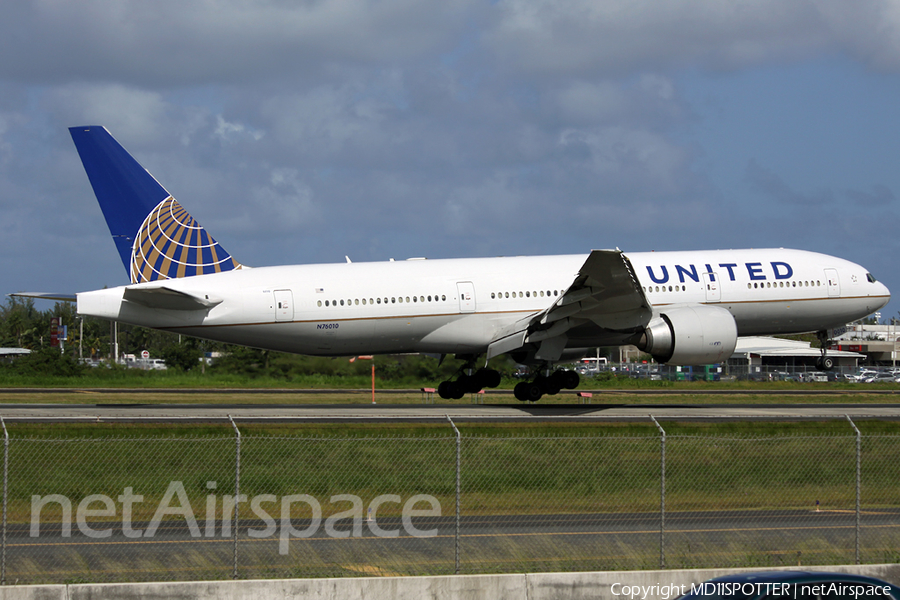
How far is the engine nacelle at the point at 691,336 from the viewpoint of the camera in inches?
1115

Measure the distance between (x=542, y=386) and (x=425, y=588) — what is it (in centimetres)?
2013

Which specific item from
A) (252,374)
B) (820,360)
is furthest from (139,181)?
(820,360)

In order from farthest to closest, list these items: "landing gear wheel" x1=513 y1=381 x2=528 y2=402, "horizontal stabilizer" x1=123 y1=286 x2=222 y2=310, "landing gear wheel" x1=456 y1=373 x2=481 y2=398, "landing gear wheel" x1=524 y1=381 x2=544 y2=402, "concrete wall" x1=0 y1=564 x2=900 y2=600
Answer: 1. "landing gear wheel" x1=456 y1=373 x2=481 y2=398
2. "landing gear wheel" x1=513 y1=381 x2=528 y2=402
3. "landing gear wheel" x1=524 y1=381 x2=544 y2=402
4. "horizontal stabilizer" x1=123 y1=286 x2=222 y2=310
5. "concrete wall" x1=0 y1=564 x2=900 y2=600

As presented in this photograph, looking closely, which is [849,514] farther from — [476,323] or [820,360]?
[820,360]

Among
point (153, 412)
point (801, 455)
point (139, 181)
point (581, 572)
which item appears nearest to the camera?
point (581, 572)

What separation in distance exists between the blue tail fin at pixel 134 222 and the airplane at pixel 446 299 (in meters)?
0.04

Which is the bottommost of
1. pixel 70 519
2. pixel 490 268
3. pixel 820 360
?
pixel 70 519

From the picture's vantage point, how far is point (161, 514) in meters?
15.4

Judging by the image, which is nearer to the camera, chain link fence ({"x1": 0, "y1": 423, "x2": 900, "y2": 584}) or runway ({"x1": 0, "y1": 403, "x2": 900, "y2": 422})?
chain link fence ({"x1": 0, "y1": 423, "x2": 900, "y2": 584})

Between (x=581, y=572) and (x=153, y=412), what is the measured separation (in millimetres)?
18637

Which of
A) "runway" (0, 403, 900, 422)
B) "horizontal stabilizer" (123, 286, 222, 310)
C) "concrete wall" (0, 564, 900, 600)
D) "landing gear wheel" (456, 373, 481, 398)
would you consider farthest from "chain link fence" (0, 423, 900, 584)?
"landing gear wheel" (456, 373, 481, 398)

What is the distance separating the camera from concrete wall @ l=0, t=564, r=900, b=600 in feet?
33.8

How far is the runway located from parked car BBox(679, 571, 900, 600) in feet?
48.5

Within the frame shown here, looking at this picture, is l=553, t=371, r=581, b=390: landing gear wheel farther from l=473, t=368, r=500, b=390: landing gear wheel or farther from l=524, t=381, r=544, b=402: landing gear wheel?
l=473, t=368, r=500, b=390: landing gear wheel
